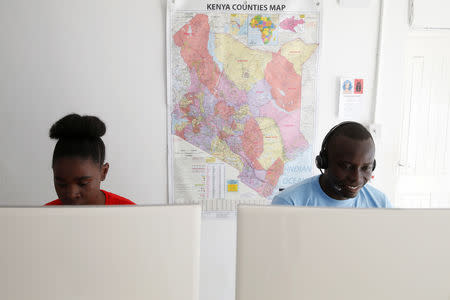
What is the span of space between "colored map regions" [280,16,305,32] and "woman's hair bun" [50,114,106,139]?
126cm

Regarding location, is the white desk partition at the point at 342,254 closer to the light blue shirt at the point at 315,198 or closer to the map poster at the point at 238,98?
the light blue shirt at the point at 315,198

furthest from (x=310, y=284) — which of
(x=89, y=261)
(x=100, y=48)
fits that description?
(x=100, y=48)

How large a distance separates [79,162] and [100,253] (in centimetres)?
93

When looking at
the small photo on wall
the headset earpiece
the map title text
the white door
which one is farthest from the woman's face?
the white door

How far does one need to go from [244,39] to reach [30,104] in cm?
142

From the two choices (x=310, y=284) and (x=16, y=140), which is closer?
(x=310, y=284)

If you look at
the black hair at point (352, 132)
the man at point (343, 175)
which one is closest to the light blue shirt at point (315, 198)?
the man at point (343, 175)

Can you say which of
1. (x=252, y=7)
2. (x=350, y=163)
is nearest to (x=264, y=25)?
(x=252, y=7)

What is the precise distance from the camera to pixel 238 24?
6.36ft

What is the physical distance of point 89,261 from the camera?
41 centimetres

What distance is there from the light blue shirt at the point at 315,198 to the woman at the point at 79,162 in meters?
0.72

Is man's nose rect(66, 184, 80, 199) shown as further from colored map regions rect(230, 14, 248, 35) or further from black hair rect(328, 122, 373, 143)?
colored map regions rect(230, 14, 248, 35)

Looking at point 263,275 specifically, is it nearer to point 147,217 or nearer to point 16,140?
point 147,217

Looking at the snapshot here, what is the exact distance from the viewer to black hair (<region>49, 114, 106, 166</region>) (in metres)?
1.26
